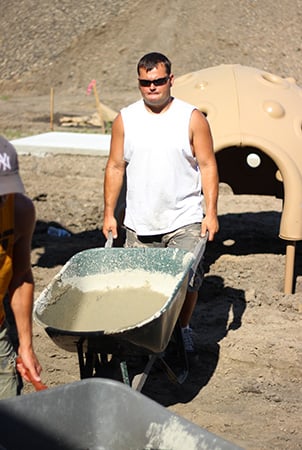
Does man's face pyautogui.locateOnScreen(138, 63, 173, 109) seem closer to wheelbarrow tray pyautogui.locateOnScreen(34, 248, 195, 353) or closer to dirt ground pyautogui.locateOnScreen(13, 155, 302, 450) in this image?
wheelbarrow tray pyautogui.locateOnScreen(34, 248, 195, 353)

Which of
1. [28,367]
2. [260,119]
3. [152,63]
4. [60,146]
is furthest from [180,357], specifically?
[60,146]

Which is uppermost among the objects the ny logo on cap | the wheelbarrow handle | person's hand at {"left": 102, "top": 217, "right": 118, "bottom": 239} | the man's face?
the man's face

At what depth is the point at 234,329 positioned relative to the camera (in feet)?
20.6

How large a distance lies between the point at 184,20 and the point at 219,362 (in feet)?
69.8

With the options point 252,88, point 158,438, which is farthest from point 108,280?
point 252,88

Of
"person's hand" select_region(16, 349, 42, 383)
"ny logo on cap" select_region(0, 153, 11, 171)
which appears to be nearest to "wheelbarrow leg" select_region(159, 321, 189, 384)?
"person's hand" select_region(16, 349, 42, 383)

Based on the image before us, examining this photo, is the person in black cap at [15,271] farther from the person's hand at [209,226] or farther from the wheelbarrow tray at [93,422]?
the person's hand at [209,226]

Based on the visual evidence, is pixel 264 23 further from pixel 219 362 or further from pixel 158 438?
pixel 158 438

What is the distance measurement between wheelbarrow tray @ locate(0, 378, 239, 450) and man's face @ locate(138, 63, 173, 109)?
2.40 m

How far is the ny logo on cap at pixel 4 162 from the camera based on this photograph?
3105mm

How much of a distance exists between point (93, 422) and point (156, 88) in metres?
2.49

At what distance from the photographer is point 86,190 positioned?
1074cm

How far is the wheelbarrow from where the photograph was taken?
13.9 feet

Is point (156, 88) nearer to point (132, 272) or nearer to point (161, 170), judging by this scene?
point (161, 170)
